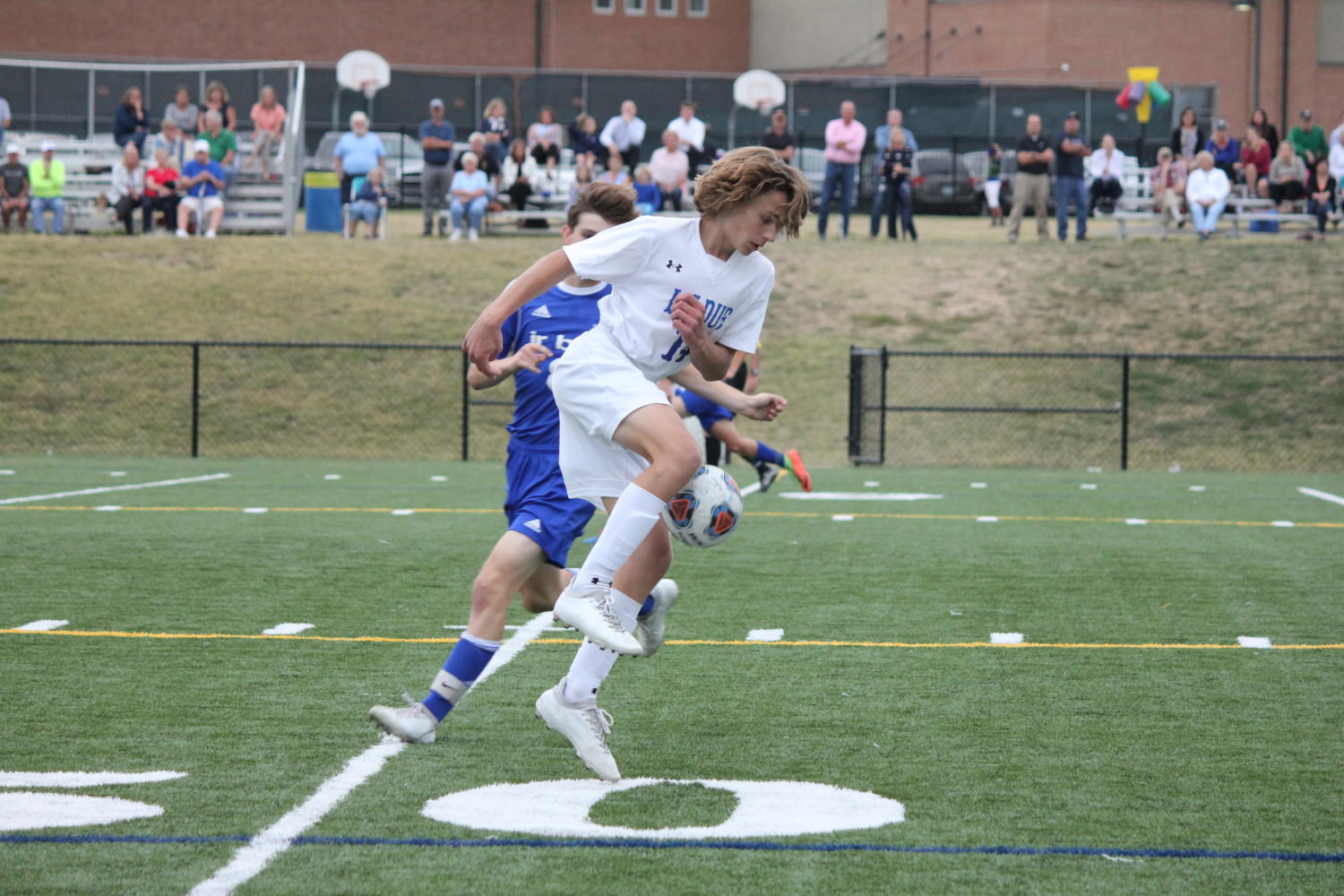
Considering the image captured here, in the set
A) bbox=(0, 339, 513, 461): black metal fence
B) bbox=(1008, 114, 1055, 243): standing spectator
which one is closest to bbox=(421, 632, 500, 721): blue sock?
bbox=(0, 339, 513, 461): black metal fence

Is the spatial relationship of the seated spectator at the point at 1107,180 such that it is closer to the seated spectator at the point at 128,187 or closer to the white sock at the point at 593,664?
the seated spectator at the point at 128,187

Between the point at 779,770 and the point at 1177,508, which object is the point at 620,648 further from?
the point at 1177,508

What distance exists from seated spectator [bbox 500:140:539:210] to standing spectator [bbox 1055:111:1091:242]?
797 centimetres

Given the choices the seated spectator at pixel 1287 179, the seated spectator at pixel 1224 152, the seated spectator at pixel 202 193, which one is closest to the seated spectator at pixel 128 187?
the seated spectator at pixel 202 193

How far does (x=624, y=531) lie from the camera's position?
466 centimetres

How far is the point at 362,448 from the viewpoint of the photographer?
19.9 metres

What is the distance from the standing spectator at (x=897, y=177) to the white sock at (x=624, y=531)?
67.5 feet

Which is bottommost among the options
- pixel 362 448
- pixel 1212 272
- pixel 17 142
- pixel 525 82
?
pixel 362 448

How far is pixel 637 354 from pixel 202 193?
71.0 ft

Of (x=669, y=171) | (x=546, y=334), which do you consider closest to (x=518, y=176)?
(x=669, y=171)

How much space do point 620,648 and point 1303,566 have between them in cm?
614

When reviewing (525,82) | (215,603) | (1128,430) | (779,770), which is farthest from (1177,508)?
(525,82)

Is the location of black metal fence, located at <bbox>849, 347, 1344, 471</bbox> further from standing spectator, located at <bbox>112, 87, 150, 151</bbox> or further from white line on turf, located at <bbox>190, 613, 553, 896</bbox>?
white line on turf, located at <bbox>190, 613, 553, 896</bbox>

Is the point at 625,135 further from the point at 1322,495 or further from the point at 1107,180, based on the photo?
the point at 1322,495
